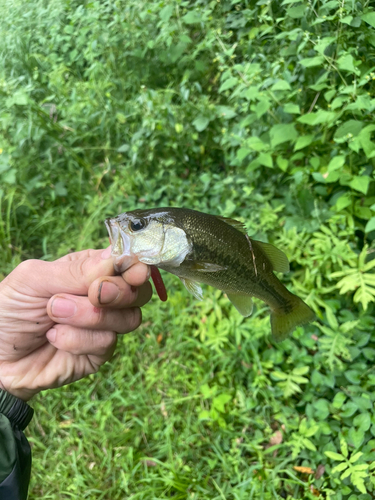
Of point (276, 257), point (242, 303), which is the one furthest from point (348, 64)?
point (242, 303)

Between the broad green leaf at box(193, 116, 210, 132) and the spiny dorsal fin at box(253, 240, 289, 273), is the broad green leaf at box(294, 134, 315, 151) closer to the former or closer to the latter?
the broad green leaf at box(193, 116, 210, 132)

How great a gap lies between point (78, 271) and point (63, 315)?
198 millimetres

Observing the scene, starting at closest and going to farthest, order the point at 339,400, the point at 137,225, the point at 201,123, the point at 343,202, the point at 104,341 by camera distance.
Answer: the point at 137,225
the point at 104,341
the point at 339,400
the point at 343,202
the point at 201,123

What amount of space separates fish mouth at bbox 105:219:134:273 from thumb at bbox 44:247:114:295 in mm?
44

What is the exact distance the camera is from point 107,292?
50.4 inches

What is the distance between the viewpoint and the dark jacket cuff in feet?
4.94

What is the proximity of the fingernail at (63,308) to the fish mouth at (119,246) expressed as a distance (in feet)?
0.89

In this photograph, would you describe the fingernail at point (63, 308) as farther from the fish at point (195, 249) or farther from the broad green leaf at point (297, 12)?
the broad green leaf at point (297, 12)

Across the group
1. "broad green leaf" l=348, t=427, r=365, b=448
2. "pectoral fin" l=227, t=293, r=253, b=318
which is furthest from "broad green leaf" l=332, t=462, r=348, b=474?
"pectoral fin" l=227, t=293, r=253, b=318

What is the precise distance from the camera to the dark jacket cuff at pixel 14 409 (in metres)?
1.51

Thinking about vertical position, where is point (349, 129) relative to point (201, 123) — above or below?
above

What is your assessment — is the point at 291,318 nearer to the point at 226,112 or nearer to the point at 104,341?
the point at 104,341

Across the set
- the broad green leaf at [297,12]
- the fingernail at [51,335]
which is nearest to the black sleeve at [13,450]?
the fingernail at [51,335]

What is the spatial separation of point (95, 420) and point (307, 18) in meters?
3.45
